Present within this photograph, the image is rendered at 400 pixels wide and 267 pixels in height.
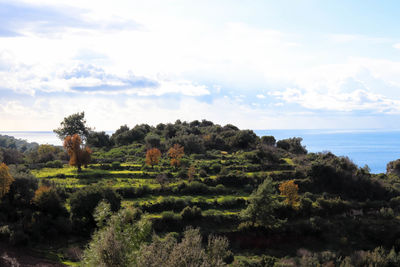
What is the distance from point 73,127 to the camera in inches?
3152

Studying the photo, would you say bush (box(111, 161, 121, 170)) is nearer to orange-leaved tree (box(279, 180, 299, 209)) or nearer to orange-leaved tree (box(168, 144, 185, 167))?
orange-leaved tree (box(168, 144, 185, 167))

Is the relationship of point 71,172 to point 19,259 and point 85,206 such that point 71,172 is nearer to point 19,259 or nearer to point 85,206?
point 85,206

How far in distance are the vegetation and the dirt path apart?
101 centimetres

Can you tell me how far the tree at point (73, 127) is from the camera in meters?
79.6

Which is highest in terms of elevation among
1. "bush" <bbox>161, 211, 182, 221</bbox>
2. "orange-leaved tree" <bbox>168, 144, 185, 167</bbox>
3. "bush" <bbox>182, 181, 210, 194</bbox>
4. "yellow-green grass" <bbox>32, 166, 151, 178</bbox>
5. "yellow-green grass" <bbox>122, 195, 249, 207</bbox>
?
"orange-leaved tree" <bbox>168, 144, 185, 167</bbox>

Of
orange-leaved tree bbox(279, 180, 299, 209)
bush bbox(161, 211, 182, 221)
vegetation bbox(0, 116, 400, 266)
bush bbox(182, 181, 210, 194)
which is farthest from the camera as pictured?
bush bbox(182, 181, 210, 194)

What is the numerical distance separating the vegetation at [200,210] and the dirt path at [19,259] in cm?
101

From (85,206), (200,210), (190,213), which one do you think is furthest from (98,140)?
(190,213)

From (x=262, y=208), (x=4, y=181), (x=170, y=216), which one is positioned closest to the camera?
(x=4, y=181)

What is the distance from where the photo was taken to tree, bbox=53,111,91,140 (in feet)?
261

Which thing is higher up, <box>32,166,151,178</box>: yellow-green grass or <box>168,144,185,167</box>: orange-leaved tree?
<box>168,144,185,167</box>: orange-leaved tree

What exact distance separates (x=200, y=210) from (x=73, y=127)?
50650 mm

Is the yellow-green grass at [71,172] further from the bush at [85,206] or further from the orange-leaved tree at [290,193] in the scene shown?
the orange-leaved tree at [290,193]

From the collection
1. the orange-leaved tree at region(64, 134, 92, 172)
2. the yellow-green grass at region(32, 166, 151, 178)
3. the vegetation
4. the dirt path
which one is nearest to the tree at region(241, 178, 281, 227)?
the vegetation
